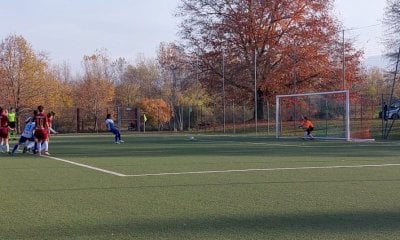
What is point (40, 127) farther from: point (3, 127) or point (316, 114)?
point (316, 114)

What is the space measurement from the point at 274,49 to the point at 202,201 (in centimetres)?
3806

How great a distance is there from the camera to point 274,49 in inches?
1813

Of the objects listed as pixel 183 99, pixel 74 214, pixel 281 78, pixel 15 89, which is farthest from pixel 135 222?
pixel 183 99

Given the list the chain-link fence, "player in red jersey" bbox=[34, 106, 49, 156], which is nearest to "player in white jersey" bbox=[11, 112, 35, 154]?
"player in red jersey" bbox=[34, 106, 49, 156]

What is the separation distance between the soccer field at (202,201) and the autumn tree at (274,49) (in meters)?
30.3

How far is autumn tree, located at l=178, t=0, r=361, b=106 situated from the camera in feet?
150

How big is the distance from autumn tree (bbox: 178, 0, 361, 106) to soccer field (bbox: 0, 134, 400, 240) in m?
30.3

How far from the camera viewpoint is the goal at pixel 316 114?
3552cm

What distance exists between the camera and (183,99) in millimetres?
68625

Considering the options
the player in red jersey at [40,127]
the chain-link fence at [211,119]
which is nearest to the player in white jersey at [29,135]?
the player in red jersey at [40,127]

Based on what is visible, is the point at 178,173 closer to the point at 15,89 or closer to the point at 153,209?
the point at 153,209

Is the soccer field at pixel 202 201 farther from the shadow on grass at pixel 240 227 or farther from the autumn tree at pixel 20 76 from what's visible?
the autumn tree at pixel 20 76

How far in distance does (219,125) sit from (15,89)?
21878 millimetres

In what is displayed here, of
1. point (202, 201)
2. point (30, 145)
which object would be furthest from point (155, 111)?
point (202, 201)
